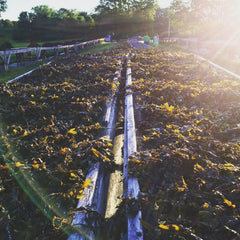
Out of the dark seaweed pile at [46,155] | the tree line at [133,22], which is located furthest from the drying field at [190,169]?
the tree line at [133,22]

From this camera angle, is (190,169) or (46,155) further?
(46,155)

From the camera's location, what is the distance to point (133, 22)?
6134 centimetres

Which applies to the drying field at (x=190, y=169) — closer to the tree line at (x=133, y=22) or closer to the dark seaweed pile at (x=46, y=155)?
the dark seaweed pile at (x=46, y=155)

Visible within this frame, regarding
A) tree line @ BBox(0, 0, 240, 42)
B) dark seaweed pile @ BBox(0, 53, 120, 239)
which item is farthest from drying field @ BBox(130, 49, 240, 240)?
tree line @ BBox(0, 0, 240, 42)

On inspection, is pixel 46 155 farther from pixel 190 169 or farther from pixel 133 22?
pixel 133 22

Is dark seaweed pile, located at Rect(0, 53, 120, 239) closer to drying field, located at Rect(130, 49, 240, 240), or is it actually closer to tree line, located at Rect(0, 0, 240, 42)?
drying field, located at Rect(130, 49, 240, 240)

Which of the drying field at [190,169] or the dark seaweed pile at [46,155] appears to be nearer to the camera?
the drying field at [190,169]

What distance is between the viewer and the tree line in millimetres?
47481

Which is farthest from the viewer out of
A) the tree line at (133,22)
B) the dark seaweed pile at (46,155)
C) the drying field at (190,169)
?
the tree line at (133,22)

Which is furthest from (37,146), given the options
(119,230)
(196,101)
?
(196,101)

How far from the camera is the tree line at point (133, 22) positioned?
156 ft

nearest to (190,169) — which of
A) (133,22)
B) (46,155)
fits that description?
(46,155)

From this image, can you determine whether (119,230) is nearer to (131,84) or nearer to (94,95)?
(94,95)

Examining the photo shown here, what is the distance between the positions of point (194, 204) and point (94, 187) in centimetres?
99
